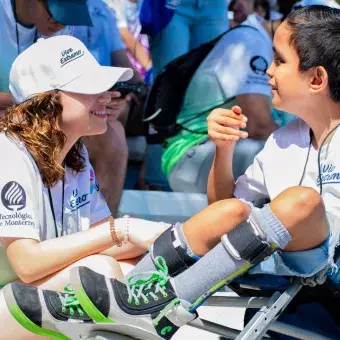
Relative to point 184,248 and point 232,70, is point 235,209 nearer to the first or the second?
point 184,248

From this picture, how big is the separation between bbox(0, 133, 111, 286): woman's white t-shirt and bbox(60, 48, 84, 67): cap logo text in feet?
1.08

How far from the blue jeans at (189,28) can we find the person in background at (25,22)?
44.0 inches

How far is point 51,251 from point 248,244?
670 millimetres

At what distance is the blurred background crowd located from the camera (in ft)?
13.5

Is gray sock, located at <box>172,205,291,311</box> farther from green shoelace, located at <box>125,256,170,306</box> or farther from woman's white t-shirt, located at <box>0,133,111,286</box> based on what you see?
woman's white t-shirt, located at <box>0,133,111,286</box>

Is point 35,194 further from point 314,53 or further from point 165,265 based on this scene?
point 314,53

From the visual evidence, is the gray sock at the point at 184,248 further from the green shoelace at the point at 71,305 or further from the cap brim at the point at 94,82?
the cap brim at the point at 94,82

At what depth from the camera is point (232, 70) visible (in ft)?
14.9

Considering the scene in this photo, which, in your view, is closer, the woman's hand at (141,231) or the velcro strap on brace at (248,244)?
the velcro strap on brace at (248,244)

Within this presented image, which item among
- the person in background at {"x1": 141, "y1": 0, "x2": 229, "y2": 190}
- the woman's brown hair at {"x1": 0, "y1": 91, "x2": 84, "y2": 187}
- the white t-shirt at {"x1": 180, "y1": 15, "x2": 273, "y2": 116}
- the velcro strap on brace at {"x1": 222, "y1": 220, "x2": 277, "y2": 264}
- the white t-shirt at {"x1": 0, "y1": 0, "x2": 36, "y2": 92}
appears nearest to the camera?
the velcro strap on brace at {"x1": 222, "y1": 220, "x2": 277, "y2": 264}

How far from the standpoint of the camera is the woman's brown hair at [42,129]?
2.83 metres

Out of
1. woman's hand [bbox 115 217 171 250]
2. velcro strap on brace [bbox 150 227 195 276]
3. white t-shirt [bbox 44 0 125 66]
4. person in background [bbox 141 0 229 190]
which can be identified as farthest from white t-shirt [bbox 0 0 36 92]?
velcro strap on brace [bbox 150 227 195 276]

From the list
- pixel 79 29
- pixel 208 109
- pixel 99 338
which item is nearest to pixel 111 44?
pixel 79 29

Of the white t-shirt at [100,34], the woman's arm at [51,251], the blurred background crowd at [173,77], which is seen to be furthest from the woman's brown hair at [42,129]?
the white t-shirt at [100,34]
